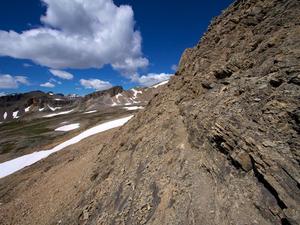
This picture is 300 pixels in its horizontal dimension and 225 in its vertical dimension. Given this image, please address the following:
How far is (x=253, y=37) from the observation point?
13117 millimetres

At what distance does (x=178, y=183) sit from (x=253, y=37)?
29.9 ft

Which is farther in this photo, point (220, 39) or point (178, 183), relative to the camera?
point (220, 39)

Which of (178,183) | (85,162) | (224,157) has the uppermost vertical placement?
(224,157)

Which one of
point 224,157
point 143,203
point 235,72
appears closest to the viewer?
point 224,157

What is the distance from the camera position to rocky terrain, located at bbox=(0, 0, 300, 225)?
7.65 metres

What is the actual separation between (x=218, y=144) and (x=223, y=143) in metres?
0.41

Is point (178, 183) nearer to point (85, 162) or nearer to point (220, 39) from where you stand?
point (220, 39)

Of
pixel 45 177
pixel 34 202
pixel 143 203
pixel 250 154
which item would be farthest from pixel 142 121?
pixel 45 177

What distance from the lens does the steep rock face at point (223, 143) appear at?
7609mm

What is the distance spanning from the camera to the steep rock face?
7.61 meters

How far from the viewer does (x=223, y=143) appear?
9.70 metres

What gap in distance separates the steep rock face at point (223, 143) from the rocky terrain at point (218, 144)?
1.7 inches

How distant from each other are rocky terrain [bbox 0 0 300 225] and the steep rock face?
0.04 meters

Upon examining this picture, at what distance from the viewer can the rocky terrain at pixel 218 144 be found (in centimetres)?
765
